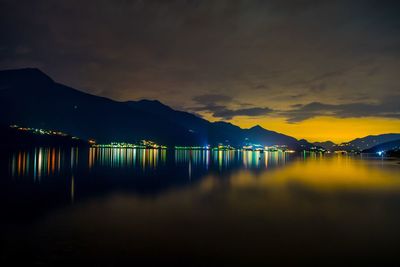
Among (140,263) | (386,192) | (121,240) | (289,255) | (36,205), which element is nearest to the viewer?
(140,263)

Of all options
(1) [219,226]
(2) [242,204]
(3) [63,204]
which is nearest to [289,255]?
(1) [219,226]

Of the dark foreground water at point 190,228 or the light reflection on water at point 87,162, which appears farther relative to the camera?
the light reflection on water at point 87,162

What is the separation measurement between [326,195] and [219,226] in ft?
53.7

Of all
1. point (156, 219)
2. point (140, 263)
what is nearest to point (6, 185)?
point (156, 219)

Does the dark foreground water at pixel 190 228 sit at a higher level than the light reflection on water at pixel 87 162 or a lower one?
lower

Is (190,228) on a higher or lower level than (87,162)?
lower

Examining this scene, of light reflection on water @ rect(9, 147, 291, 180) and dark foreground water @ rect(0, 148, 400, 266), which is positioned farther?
light reflection on water @ rect(9, 147, 291, 180)

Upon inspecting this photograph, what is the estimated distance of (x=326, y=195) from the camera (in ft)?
93.7

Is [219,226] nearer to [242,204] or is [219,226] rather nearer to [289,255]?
[289,255]

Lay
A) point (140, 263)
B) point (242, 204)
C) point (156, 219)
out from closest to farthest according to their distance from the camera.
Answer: point (140, 263)
point (156, 219)
point (242, 204)

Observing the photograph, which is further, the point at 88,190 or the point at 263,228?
the point at 88,190

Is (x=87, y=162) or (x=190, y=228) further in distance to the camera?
(x=87, y=162)

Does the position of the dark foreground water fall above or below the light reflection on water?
below

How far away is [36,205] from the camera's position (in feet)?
64.1
